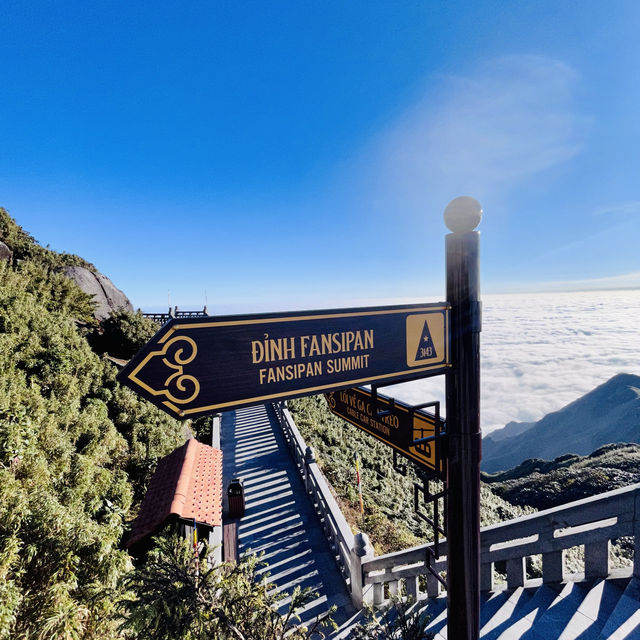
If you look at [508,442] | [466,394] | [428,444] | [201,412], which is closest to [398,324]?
[466,394]

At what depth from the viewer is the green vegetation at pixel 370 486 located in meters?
8.28

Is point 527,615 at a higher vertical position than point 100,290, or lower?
lower

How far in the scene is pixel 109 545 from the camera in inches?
132

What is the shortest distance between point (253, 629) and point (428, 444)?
2.66 m

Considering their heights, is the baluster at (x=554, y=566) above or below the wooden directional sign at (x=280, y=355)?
below

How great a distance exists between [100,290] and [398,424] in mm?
28194

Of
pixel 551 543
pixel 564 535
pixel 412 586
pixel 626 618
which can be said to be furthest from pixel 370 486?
pixel 626 618

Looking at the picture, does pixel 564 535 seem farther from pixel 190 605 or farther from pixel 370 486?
pixel 370 486

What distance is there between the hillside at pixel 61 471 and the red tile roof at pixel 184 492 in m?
0.46

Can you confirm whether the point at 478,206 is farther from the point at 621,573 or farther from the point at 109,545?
the point at 109,545

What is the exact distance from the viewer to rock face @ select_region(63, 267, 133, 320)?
2169 cm

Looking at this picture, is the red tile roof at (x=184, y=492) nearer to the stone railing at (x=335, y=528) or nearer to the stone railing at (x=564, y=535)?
the stone railing at (x=335, y=528)

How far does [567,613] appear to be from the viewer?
2.87 meters

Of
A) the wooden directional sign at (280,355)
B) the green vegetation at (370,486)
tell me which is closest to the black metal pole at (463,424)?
the wooden directional sign at (280,355)
